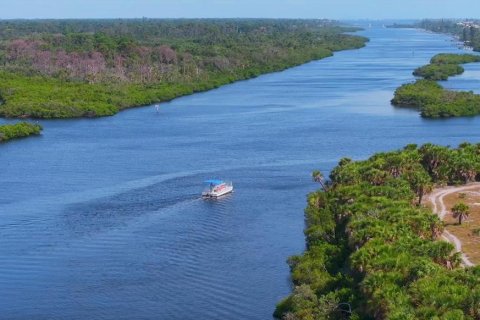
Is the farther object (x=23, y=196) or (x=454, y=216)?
(x=23, y=196)

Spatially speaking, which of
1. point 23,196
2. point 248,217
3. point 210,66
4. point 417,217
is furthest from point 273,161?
point 210,66

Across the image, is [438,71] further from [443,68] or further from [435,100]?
[435,100]

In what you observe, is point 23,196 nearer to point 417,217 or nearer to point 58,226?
point 58,226

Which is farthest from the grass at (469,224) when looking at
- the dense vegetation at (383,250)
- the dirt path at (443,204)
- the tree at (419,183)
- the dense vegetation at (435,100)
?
the dense vegetation at (435,100)

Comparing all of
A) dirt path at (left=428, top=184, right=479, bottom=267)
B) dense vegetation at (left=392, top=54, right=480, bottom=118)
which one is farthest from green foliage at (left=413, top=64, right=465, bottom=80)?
dirt path at (left=428, top=184, right=479, bottom=267)

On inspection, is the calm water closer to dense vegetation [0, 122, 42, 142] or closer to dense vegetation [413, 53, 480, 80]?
dense vegetation [0, 122, 42, 142]

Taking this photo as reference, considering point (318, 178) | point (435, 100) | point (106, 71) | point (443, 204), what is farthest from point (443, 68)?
point (443, 204)
